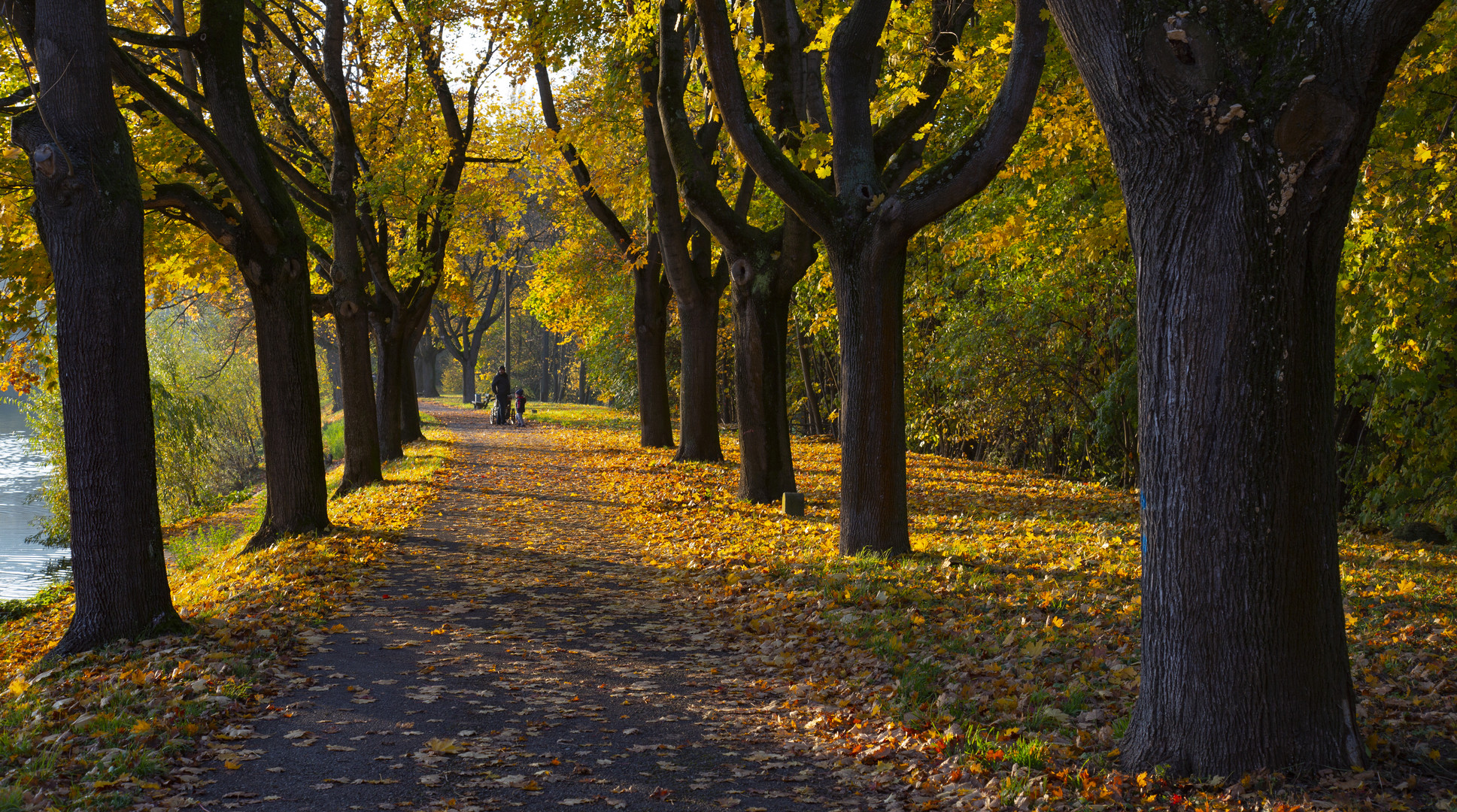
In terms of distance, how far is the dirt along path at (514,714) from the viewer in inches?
171

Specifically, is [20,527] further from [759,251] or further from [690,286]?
[759,251]

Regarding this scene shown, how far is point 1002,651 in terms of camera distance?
5797mm

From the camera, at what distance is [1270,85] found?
3598 millimetres

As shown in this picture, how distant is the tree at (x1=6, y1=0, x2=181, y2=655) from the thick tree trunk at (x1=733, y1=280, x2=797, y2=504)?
6.75 meters

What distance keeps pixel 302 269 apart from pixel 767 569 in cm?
615

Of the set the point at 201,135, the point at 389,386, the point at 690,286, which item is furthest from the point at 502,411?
the point at 201,135

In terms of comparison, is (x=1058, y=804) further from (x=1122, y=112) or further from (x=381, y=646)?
(x=381, y=646)

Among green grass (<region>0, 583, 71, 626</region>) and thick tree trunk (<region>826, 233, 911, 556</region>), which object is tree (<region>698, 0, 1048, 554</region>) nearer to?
thick tree trunk (<region>826, 233, 911, 556</region>)

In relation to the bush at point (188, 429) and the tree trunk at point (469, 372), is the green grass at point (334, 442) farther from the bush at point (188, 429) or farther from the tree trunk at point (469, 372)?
the tree trunk at point (469, 372)

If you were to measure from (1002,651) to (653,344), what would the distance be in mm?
14764

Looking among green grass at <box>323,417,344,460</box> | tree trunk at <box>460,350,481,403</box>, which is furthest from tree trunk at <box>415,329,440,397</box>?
green grass at <box>323,417,344,460</box>

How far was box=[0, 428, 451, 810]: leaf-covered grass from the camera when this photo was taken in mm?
4309

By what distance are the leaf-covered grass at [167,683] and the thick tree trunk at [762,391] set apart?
179 inches

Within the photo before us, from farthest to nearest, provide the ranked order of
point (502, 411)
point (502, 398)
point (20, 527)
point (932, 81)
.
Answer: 1. point (502, 411)
2. point (502, 398)
3. point (20, 527)
4. point (932, 81)
